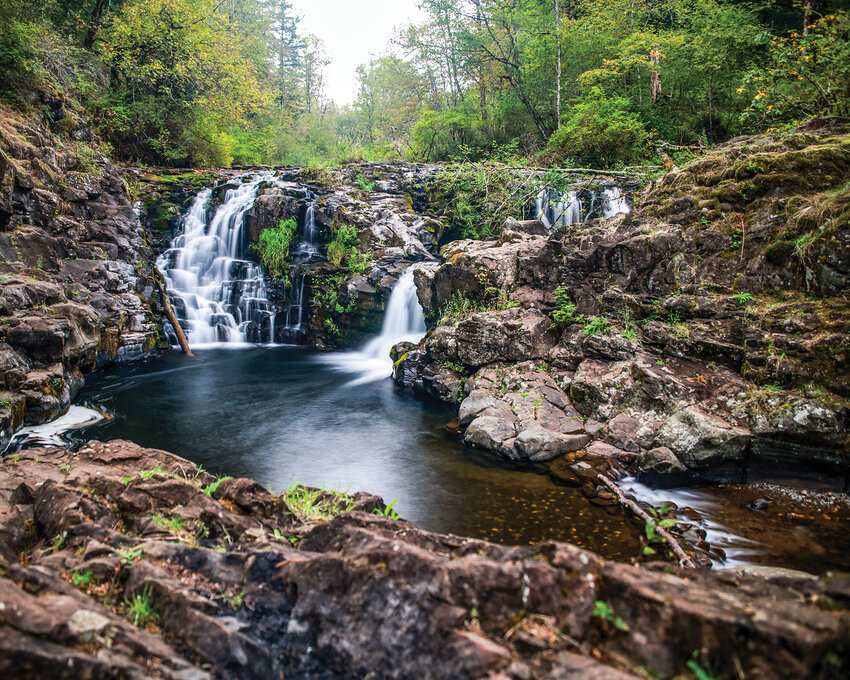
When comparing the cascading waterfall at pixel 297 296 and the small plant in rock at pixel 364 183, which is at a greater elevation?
the small plant in rock at pixel 364 183

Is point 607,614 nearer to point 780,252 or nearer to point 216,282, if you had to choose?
point 780,252

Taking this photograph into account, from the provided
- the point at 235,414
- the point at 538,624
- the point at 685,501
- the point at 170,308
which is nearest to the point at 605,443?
the point at 685,501

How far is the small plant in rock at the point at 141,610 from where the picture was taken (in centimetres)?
242

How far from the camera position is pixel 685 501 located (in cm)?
568

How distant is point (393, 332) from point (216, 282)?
281 inches

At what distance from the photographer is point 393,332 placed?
14.1 metres

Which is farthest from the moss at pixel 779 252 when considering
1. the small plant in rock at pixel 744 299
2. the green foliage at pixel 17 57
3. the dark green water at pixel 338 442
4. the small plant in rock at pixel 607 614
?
the green foliage at pixel 17 57

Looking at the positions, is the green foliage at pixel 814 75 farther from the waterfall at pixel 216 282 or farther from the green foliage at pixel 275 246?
the waterfall at pixel 216 282

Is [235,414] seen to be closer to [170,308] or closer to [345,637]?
[170,308]

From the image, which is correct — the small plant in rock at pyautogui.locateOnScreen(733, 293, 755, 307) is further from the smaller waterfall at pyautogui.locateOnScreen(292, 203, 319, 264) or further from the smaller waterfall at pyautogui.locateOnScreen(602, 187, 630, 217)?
the smaller waterfall at pyautogui.locateOnScreen(292, 203, 319, 264)

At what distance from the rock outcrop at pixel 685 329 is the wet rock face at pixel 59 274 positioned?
7428 mm

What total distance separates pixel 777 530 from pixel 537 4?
2357 cm

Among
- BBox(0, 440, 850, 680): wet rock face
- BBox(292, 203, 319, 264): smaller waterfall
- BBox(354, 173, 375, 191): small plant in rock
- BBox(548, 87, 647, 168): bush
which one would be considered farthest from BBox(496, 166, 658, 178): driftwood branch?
BBox(0, 440, 850, 680): wet rock face

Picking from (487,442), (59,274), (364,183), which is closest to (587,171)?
(364,183)
